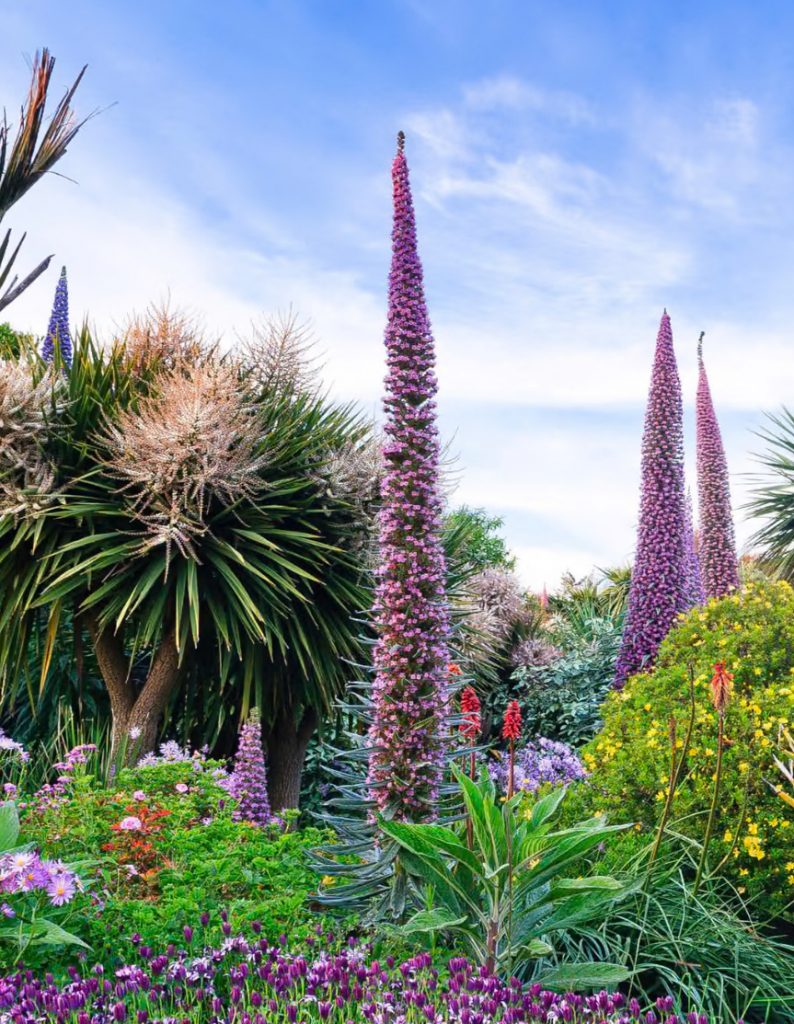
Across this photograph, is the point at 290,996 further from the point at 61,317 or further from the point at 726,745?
the point at 61,317

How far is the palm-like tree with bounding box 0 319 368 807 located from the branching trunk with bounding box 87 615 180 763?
14 millimetres

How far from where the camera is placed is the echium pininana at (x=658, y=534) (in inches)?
361

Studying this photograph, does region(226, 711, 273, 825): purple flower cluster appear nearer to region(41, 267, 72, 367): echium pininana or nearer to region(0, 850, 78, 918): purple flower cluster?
region(0, 850, 78, 918): purple flower cluster

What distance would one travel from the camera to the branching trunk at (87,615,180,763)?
28.0 ft

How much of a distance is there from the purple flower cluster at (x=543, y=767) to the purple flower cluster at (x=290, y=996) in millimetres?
3622

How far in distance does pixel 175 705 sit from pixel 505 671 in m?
4.95

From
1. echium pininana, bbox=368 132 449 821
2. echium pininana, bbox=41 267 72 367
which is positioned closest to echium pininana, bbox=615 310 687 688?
echium pininana, bbox=368 132 449 821

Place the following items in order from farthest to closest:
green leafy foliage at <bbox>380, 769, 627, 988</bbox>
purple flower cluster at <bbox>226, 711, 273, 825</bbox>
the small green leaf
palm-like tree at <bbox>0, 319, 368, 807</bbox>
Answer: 1. palm-like tree at <bbox>0, 319, 368, 807</bbox>
2. purple flower cluster at <bbox>226, 711, 273, 825</bbox>
3. green leafy foliage at <bbox>380, 769, 627, 988</bbox>
4. the small green leaf

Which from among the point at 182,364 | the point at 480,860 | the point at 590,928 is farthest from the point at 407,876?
the point at 182,364

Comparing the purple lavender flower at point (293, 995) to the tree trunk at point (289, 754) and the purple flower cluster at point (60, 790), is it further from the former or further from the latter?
the tree trunk at point (289, 754)

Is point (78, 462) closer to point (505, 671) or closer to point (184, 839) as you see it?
point (184, 839)

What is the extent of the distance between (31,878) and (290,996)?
1000 mm

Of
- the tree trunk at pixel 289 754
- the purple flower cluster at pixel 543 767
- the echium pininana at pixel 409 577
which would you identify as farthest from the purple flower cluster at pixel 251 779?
the tree trunk at pixel 289 754

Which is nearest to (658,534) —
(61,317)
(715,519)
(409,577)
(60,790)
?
(715,519)
